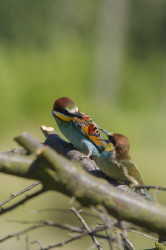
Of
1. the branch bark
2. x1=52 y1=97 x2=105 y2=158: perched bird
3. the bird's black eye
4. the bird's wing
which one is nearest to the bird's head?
x1=52 y1=97 x2=105 y2=158: perched bird

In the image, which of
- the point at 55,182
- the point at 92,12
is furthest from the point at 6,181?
the point at 92,12

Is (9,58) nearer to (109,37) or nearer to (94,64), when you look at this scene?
(94,64)

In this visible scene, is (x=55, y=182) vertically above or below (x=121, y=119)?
above

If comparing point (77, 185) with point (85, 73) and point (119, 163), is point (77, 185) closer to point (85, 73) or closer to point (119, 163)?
point (119, 163)

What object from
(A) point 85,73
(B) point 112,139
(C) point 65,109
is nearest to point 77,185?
(B) point 112,139

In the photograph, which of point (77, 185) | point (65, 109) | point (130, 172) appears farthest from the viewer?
point (65, 109)

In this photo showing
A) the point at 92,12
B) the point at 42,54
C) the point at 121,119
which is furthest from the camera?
the point at 92,12
